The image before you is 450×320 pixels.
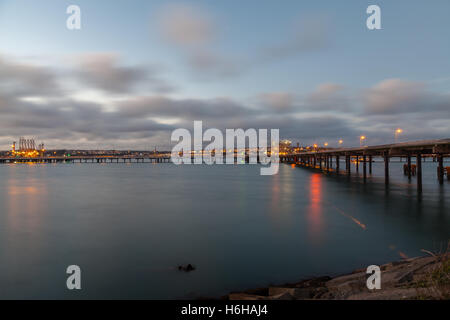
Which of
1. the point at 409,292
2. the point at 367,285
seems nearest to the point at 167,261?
the point at 367,285

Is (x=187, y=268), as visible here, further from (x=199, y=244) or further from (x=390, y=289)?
(x=390, y=289)

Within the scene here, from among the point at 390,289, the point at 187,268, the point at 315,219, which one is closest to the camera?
the point at 390,289

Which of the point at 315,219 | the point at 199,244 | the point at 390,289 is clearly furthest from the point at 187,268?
the point at 315,219

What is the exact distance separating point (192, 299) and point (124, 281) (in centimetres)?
266

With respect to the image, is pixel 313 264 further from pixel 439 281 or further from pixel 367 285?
pixel 439 281

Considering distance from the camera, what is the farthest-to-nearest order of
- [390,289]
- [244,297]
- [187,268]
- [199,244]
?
[199,244]
[187,268]
[244,297]
[390,289]

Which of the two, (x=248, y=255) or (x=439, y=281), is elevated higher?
(x=439, y=281)

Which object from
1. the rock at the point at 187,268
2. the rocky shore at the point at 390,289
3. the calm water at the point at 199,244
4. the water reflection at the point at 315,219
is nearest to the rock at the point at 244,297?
the rocky shore at the point at 390,289

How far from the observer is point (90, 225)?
1791 cm

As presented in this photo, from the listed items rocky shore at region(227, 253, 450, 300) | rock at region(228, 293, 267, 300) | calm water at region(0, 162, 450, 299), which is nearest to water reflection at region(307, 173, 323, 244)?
calm water at region(0, 162, 450, 299)

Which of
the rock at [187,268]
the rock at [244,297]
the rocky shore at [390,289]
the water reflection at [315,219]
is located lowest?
the water reflection at [315,219]

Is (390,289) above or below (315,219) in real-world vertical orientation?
above

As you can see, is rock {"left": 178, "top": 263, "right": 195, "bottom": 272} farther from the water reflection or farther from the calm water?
the water reflection

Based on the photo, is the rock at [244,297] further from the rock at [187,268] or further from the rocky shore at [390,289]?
the rock at [187,268]
